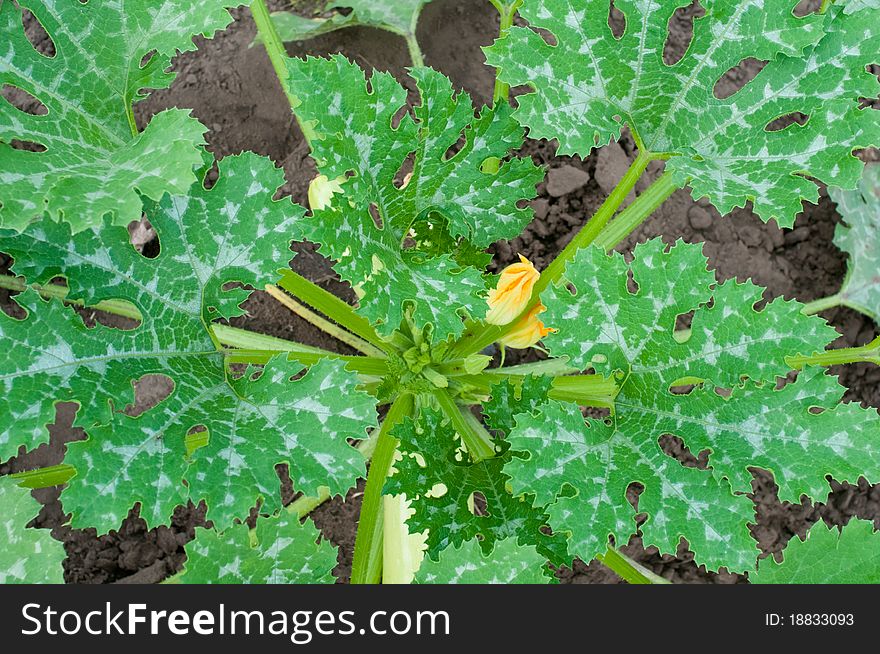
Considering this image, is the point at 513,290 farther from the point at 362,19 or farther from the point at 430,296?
the point at 362,19

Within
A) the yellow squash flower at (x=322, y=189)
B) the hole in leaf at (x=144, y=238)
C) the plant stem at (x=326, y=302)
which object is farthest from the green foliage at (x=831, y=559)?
the hole in leaf at (x=144, y=238)

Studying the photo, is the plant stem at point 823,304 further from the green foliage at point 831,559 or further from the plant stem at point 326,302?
the plant stem at point 326,302

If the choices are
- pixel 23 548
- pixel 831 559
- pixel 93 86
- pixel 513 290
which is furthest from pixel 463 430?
pixel 93 86

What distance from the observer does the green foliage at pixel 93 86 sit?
1.38 metres

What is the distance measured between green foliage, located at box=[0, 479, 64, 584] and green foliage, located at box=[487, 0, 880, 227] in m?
1.24

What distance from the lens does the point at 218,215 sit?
1555mm

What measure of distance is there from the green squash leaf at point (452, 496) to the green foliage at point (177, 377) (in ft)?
0.57

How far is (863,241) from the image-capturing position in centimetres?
254

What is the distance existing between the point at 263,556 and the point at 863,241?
2.06m

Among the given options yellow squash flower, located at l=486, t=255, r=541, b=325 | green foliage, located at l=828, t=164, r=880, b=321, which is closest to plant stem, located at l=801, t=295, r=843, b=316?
green foliage, located at l=828, t=164, r=880, b=321

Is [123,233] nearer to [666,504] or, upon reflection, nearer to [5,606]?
[5,606]

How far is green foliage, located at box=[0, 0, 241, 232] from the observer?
1377mm

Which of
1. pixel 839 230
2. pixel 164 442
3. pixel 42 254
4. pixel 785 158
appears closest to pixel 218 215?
pixel 42 254

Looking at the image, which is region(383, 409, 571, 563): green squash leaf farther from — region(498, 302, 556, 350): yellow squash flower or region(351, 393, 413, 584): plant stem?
region(498, 302, 556, 350): yellow squash flower
